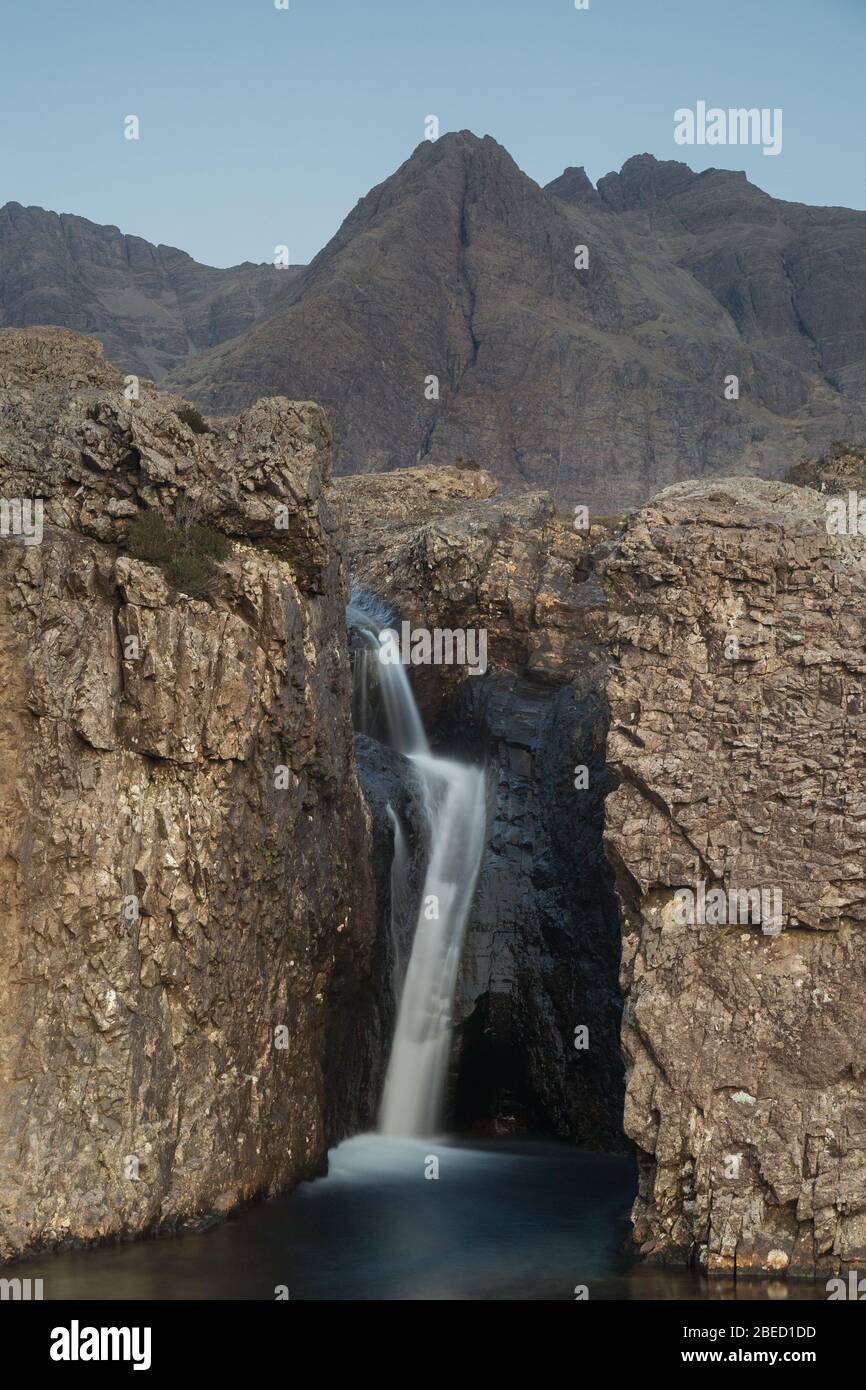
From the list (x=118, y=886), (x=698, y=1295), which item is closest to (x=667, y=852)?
(x=698, y=1295)

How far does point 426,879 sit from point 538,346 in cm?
9079

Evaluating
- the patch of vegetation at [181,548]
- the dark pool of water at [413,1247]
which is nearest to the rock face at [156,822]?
the patch of vegetation at [181,548]

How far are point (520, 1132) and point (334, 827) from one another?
31.1 feet

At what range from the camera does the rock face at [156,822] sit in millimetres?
21953

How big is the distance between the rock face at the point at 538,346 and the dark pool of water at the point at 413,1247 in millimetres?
78110

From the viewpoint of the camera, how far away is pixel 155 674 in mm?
23547

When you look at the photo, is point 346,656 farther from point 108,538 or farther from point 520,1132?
point 520,1132

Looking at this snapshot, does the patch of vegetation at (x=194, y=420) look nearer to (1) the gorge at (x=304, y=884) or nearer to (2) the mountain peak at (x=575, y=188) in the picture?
(1) the gorge at (x=304, y=884)

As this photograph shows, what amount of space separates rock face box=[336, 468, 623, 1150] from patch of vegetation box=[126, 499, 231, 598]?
514 inches

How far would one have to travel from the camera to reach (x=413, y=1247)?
23438 millimetres

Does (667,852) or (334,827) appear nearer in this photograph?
(667,852)

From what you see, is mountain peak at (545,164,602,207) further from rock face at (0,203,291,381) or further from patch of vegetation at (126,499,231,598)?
patch of vegetation at (126,499,231,598)

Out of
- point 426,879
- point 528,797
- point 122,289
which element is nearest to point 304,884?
point 426,879

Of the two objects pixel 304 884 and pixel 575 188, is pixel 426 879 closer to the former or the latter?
pixel 304 884
